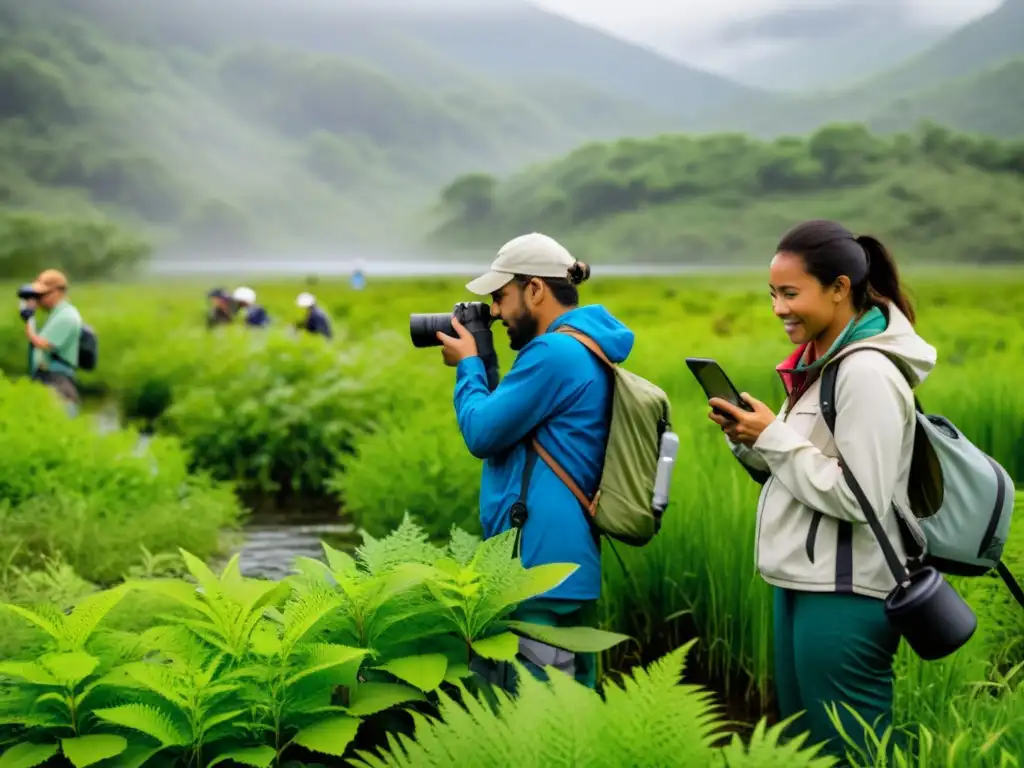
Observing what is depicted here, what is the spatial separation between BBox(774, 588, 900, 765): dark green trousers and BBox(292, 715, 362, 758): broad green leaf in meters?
1.16

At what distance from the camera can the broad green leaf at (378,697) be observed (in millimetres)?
2828

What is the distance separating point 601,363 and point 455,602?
1.05 m

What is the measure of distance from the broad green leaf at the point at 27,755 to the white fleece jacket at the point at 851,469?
1839 millimetres

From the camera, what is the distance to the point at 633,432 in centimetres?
369

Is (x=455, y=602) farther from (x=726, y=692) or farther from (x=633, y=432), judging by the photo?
(x=726, y=692)

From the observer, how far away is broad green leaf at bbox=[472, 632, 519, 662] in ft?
9.59

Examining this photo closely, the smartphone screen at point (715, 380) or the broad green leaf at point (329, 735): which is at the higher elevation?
the smartphone screen at point (715, 380)

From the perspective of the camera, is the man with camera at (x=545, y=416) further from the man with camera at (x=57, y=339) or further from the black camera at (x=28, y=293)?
the black camera at (x=28, y=293)

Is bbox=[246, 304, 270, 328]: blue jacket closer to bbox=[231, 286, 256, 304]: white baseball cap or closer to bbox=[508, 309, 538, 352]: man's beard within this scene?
bbox=[231, 286, 256, 304]: white baseball cap

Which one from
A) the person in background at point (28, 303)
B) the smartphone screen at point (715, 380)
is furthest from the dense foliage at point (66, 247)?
the smartphone screen at point (715, 380)

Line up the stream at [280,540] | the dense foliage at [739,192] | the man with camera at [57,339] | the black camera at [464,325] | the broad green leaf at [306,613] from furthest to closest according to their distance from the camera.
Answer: the dense foliage at [739,192] → the man with camera at [57,339] → the stream at [280,540] → the black camera at [464,325] → the broad green leaf at [306,613]

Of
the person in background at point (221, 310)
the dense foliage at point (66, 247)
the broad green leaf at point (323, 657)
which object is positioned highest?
the broad green leaf at point (323, 657)

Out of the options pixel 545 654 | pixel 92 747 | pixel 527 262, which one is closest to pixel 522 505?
pixel 545 654

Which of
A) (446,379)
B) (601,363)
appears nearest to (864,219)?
(446,379)
